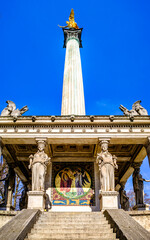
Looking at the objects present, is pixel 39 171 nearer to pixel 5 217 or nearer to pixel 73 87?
A: pixel 5 217

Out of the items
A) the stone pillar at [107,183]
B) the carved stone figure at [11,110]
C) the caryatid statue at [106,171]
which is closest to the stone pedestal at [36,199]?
the stone pillar at [107,183]

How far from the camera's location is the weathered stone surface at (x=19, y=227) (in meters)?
6.75

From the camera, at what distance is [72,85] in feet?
74.8

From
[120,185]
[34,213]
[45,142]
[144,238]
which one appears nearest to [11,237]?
[34,213]

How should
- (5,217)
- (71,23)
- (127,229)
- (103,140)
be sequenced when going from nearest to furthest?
(127,229) → (5,217) → (103,140) → (71,23)

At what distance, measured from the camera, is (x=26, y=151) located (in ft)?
58.4

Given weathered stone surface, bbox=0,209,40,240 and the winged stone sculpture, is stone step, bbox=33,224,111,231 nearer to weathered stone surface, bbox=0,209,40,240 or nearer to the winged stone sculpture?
weathered stone surface, bbox=0,209,40,240

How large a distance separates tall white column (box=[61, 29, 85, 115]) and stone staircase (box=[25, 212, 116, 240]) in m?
11.1

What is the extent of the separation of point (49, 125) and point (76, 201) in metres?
5.80

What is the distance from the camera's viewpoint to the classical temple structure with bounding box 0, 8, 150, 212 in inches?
517

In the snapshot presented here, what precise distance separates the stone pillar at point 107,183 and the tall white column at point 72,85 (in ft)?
24.8

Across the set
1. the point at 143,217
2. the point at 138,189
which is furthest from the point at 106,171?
the point at 138,189

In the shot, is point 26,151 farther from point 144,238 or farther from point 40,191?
point 144,238

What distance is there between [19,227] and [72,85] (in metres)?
17.0
